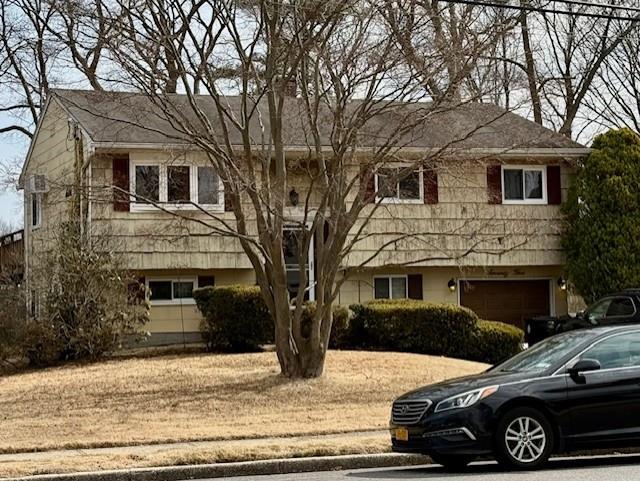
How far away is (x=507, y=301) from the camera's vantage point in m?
30.6

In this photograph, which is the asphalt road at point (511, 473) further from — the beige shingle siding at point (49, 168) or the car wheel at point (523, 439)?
the beige shingle siding at point (49, 168)

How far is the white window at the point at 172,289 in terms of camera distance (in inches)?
1109

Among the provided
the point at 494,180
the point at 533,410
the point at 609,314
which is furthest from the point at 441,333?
A: the point at 533,410

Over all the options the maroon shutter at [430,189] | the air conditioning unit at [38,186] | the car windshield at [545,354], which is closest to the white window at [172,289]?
the air conditioning unit at [38,186]

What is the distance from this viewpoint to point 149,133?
89.6 ft

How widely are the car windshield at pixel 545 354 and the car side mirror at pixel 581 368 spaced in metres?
0.27

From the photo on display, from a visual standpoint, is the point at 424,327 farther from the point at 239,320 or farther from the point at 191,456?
the point at 191,456

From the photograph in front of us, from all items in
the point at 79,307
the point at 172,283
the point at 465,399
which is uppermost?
the point at 172,283

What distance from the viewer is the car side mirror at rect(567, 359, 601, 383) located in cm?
1234

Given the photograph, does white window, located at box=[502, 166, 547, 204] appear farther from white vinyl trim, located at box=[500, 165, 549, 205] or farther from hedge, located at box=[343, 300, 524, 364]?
hedge, located at box=[343, 300, 524, 364]

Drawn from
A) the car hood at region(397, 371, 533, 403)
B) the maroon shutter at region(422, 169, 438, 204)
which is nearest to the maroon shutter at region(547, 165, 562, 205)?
the maroon shutter at region(422, 169, 438, 204)

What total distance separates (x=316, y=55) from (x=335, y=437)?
7271 mm

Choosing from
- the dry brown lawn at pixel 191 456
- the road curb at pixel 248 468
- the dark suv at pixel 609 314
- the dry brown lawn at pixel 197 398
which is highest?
the dark suv at pixel 609 314

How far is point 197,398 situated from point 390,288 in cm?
1143
